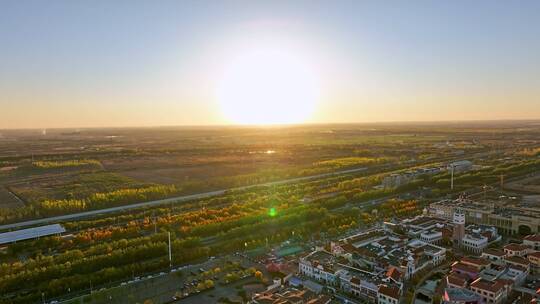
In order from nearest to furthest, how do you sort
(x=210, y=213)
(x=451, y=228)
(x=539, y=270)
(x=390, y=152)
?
(x=539, y=270)
(x=451, y=228)
(x=210, y=213)
(x=390, y=152)

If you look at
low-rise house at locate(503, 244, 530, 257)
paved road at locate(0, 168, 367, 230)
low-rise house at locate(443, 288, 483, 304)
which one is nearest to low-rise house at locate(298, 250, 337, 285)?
low-rise house at locate(443, 288, 483, 304)

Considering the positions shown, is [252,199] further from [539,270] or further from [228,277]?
[539,270]

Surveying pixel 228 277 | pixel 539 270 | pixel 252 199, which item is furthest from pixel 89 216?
pixel 539 270

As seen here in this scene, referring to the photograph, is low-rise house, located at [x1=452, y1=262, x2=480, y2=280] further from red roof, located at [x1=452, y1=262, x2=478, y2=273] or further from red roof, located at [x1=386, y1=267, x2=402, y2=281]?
red roof, located at [x1=386, y1=267, x2=402, y2=281]

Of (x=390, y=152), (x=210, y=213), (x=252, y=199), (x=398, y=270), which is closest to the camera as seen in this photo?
(x=398, y=270)

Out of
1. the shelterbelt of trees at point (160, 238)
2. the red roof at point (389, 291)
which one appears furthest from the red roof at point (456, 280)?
the shelterbelt of trees at point (160, 238)
